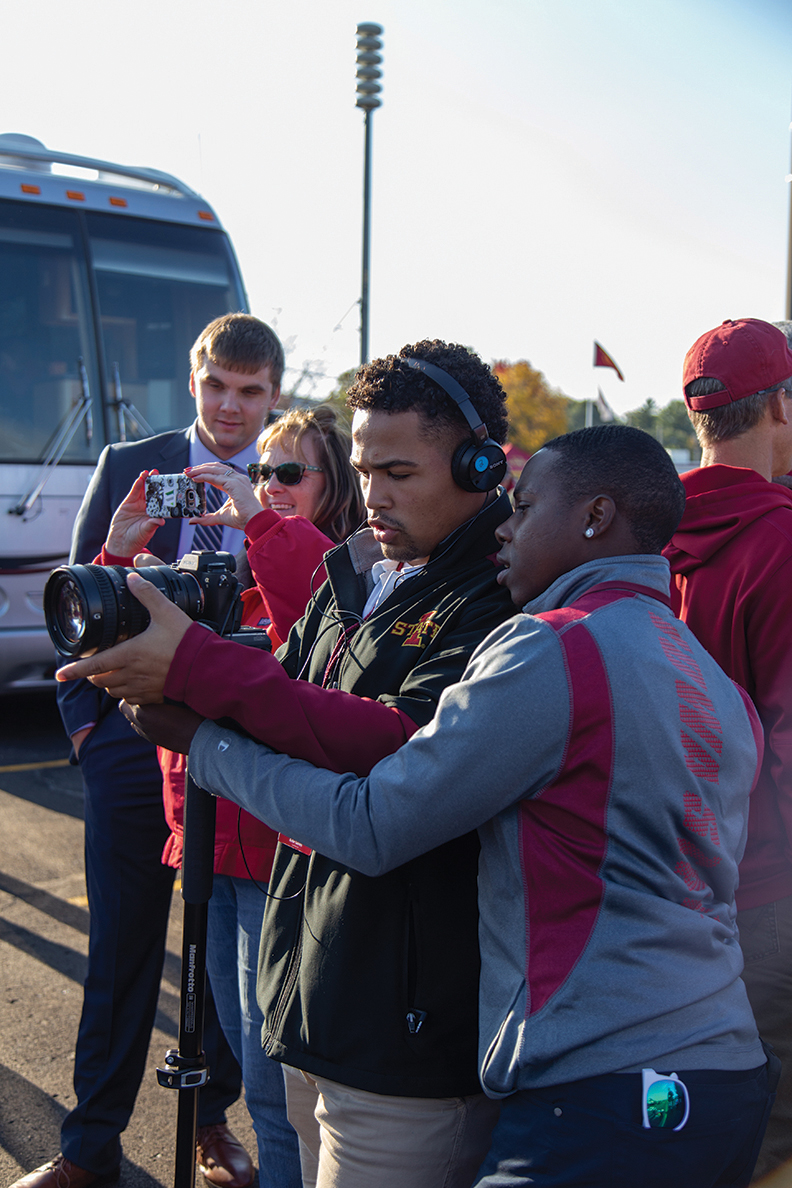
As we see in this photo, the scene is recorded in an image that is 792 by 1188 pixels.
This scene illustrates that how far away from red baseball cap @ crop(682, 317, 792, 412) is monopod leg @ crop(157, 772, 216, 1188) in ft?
4.43

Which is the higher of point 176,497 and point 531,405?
point 531,405

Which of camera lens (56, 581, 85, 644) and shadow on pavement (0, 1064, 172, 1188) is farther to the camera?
shadow on pavement (0, 1064, 172, 1188)

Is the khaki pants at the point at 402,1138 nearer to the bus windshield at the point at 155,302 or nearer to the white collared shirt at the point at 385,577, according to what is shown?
the white collared shirt at the point at 385,577

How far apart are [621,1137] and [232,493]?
163cm

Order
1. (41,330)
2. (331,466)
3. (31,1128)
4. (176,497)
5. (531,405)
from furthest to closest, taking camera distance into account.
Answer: (531,405) < (41,330) < (31,1128) < (331,466) < (176,497)

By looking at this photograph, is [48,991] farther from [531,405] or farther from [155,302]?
[531,405]

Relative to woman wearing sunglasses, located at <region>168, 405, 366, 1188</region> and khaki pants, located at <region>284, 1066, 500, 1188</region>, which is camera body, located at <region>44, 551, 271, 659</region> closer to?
woman wearing sunglasses, located at <region>168, 405, 366, 1188</region>

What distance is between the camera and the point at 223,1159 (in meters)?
2.80

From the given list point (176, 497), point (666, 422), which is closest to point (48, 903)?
point (176, 497)

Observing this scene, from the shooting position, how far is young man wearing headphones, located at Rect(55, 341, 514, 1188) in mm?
1464

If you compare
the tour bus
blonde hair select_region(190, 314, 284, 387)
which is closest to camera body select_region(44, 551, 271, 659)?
blonde hair select_region(190, 314, 284, 387)

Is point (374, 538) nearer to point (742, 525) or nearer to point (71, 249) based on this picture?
point (742, 525)

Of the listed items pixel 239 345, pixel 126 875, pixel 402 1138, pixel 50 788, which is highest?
pixel 239 345

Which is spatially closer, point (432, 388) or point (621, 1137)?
point (621, 1137)
